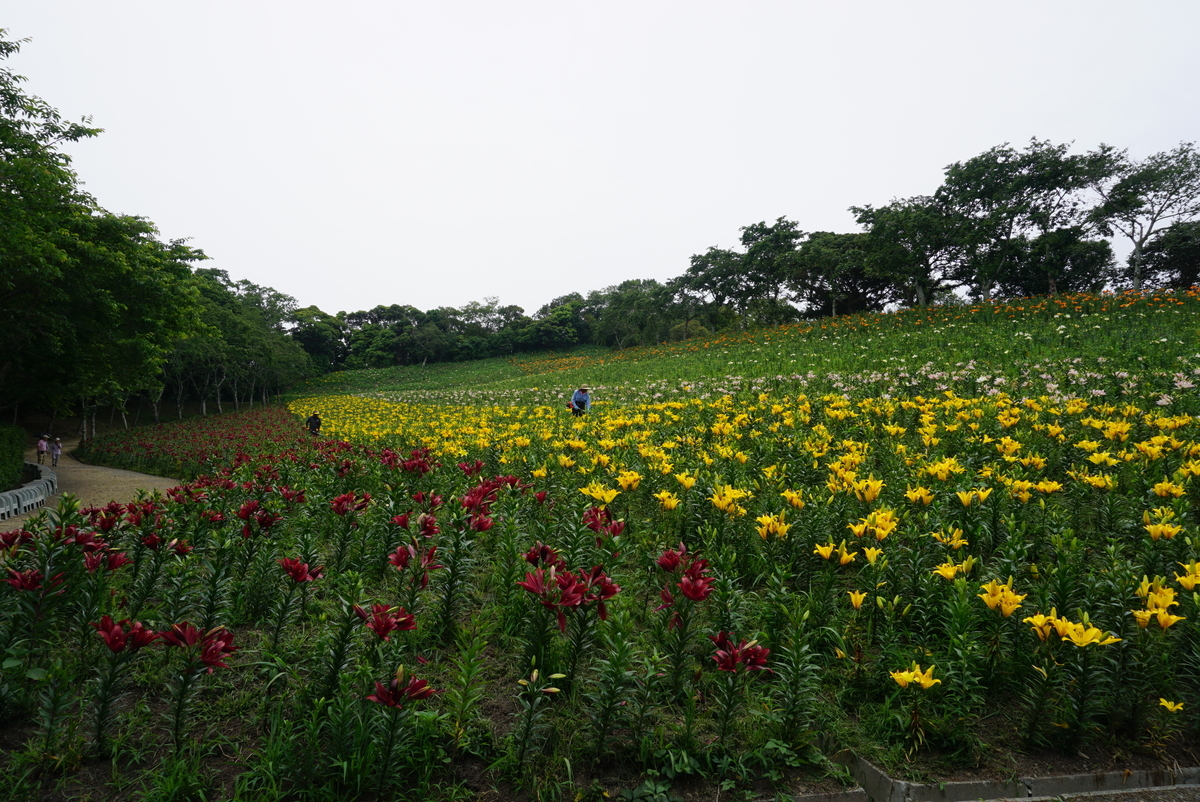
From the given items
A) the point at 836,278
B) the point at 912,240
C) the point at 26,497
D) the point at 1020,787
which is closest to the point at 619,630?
the point at 1020,787

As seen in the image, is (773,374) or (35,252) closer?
(35,252)

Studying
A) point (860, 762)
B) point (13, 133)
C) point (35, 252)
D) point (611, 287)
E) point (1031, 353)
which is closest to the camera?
point (860, 762)

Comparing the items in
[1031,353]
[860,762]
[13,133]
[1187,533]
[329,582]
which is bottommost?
[860,762]

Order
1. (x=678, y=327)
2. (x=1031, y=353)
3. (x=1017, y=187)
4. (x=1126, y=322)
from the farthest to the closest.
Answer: (x=678, y=327)
(x=1017, y=187)
(x=1126, y=322)
(x=1031, y=353)

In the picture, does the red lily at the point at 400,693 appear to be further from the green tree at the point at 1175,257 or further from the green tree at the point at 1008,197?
the green tree at the point at 1175,257

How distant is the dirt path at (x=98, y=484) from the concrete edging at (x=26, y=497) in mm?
133

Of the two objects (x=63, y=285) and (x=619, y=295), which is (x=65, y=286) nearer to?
(x=63, y=285)

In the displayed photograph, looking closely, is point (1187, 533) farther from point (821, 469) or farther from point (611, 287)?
point (611, 287)

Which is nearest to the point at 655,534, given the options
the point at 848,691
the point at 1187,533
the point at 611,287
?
the point at 848,691

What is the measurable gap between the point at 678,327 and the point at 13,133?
36006 millimetres

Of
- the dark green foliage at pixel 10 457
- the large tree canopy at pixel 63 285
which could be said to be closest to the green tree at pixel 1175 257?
the large tree canopy at pixel 63 285

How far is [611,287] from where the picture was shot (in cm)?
7262

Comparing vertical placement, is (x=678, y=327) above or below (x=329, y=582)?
above

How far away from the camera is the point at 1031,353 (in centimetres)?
1055
